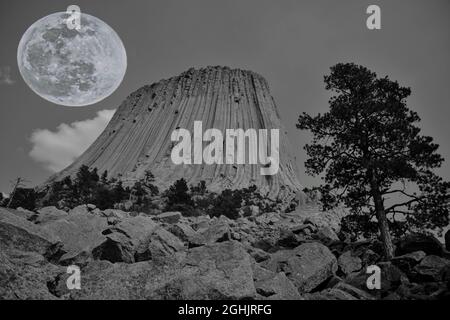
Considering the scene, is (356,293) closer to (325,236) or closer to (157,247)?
(157,247)

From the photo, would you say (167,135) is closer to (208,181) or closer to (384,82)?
(208,181)

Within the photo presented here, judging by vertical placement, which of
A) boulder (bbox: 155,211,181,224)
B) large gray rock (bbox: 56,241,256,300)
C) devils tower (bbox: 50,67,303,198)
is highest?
devils tower (bbox: 50,67,303,198)

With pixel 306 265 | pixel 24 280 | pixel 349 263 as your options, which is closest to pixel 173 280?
pixel 24 280

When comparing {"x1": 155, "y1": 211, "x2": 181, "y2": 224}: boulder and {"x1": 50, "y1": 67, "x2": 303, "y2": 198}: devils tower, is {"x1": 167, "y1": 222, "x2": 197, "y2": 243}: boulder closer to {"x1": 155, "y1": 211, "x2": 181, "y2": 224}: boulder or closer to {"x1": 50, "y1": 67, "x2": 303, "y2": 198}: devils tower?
{"x1": 155, "y1": 211, "x2": 181, "y2": 224}: boulder

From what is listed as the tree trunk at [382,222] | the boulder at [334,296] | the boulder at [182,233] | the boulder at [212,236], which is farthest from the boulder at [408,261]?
the boulder at [182,233]

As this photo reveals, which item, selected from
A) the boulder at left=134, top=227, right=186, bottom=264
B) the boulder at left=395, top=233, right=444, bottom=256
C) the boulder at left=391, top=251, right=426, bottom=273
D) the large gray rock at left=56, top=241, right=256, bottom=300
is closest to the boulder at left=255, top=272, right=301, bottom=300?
the large gray rock at left=56, top=241, right=256, bottom=300

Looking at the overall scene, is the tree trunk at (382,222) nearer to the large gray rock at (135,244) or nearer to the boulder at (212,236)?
the boulder at (212,236)

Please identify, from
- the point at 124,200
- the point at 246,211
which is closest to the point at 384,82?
the point at 246,211
